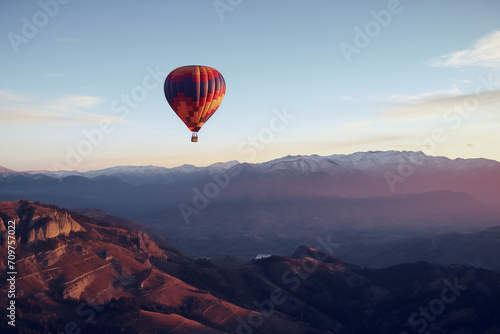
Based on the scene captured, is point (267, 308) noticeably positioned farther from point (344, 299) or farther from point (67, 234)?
point (67, 234)

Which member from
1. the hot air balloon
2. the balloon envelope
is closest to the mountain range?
the hot air balloon

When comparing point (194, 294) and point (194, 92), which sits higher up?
point (194, 92)

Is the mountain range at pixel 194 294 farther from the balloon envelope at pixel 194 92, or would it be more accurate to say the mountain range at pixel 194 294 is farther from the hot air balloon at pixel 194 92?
the balloon envelope at pixel 194 92

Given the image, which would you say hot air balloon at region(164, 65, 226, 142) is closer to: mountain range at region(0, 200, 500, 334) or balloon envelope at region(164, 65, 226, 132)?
balloon envelope at region(164, 65, 226, 132)

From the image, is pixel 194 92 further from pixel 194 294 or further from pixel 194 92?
pixel 194 294

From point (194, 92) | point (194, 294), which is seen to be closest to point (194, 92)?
point (194, 92)

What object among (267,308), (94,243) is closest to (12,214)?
(94,243)
